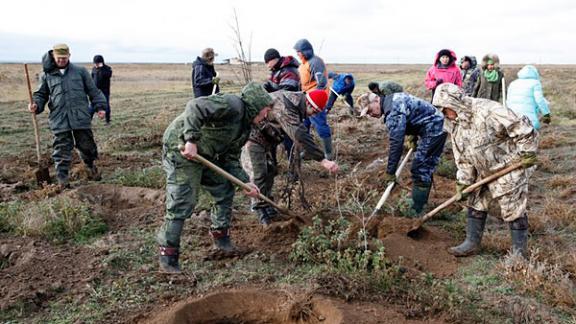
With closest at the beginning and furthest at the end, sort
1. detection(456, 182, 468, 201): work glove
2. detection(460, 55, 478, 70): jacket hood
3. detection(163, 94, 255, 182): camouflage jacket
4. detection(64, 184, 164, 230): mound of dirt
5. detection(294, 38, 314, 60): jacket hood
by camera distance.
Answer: detection(163, 94, 255, 182): camouflage jacket < detection(456, 182, 468, 201): work glove < detection(64, 184, 164, 230): mound of dirt < detection(294, 38, 314, 60): jacket hood < detection(460, 55, 478, 70): jacket hood

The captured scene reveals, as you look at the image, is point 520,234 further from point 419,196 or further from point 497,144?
point 419,196

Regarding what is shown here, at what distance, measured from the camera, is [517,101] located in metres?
6.62

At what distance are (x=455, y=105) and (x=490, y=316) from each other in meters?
1.74

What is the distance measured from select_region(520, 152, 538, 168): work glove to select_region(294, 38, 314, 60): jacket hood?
3.91 m

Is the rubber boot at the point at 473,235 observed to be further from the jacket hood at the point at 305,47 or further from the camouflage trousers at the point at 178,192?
the jacket hood at the point at 305,47

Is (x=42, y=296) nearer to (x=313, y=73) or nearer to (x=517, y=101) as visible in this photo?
(x=313, y=73)

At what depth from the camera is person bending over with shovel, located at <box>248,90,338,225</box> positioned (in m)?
4.80

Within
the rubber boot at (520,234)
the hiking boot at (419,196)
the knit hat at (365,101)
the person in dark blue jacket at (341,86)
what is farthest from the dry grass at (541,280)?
the person in dark blue jacket at (341,86)

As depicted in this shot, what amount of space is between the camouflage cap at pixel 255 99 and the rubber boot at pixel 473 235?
218 cm

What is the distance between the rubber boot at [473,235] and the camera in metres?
4.79

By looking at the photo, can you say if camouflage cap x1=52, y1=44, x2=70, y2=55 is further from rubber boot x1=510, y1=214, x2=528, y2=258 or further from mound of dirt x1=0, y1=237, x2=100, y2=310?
rubber boot x1=510, y1=214, x2=528, y2=258

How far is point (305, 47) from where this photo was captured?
24.4 feet

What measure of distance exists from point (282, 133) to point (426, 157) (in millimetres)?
1549

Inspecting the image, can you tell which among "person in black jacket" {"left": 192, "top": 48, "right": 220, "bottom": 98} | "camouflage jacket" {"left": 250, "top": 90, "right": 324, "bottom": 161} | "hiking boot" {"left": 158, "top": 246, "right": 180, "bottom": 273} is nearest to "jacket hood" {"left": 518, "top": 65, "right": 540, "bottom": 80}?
"camouflage jacket" {"left": 250, "top": 90, "right": 324, "bottom": 161}
